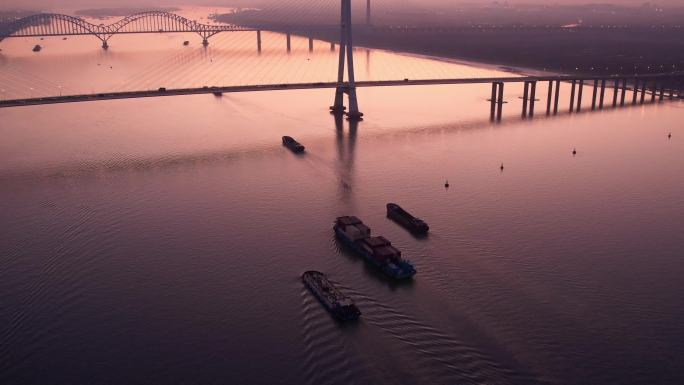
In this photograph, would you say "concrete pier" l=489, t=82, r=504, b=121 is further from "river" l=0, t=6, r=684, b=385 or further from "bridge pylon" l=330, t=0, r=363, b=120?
"bridge pylon" l=330, t=0, r=363, b=120

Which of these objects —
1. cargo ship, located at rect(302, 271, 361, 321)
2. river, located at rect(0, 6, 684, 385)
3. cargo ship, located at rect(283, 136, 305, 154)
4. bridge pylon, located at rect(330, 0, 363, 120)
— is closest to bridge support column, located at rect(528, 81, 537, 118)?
river, located at rect(0, 6, 684, 385)

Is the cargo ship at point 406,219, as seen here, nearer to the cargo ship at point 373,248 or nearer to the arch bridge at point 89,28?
the cargo ship at point 373,248

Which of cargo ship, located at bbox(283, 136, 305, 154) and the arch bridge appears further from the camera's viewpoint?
the arch bridge

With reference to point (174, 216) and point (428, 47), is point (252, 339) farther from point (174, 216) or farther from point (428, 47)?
point (428, 47)

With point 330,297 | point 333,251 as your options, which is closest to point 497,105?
point 333,251

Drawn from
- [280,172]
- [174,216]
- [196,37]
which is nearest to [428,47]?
[196,37]

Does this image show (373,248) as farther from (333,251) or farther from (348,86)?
(348,86)
